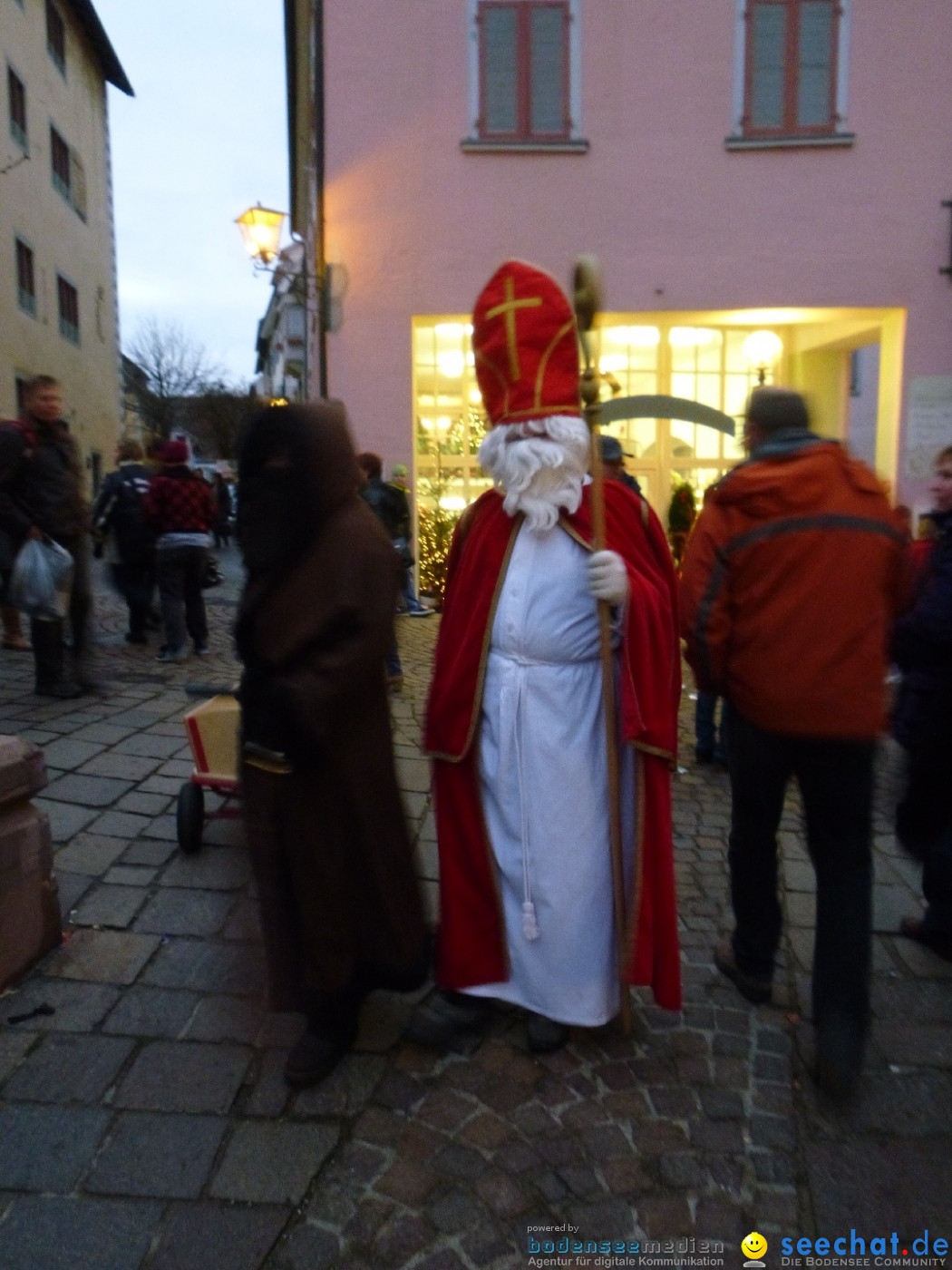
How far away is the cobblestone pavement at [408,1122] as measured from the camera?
2170 millimetres

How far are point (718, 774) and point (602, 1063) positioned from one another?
2925 mm

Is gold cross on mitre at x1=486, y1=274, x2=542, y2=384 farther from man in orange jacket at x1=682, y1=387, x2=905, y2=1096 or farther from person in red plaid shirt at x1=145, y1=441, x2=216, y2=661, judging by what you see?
person in red plaid shirt at x1=145, y1=441, x2=216, y2=661

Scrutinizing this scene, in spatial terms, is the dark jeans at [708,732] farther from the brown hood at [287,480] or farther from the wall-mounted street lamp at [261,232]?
the wall-mounted street lamp at [261,232]

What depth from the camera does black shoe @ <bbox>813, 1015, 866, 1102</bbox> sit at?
2.56 meters

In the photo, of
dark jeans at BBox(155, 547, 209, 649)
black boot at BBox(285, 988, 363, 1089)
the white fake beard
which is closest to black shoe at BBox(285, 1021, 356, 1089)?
black boot at BBox(285, 988, 363, 1089)

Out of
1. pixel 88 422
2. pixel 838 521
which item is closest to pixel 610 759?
pixel 838 521

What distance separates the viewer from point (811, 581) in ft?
8.12

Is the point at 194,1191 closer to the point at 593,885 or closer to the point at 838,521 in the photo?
the point at 593,885

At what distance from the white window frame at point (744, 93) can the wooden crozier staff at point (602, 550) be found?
366 inches

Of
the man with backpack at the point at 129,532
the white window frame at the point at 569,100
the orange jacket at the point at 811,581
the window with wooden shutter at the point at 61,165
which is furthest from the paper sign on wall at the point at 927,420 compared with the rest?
the window with wooden shutter at the point at 61,165

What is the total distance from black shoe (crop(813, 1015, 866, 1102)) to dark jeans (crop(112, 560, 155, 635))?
23.3 feet

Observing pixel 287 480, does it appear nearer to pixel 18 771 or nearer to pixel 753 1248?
pixel 18 771

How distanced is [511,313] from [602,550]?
659 mm

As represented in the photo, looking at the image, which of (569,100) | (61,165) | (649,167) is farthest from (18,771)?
(61,165)
